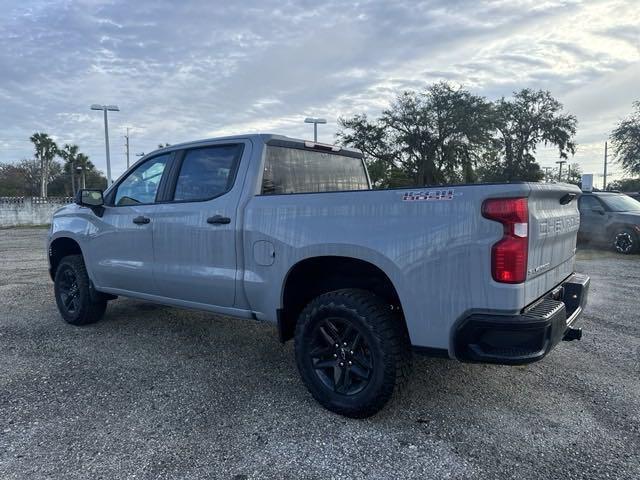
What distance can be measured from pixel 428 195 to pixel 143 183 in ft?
9.61

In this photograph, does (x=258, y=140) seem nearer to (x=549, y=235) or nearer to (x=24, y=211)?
(x=549, y=235)

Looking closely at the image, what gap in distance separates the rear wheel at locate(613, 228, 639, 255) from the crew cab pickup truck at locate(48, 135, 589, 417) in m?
8.82

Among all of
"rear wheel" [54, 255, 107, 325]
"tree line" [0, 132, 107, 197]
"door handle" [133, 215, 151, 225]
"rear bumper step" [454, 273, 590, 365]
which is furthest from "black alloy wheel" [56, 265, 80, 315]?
"tree line" [0, 132, 107, 197]

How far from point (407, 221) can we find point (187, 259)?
2024mm

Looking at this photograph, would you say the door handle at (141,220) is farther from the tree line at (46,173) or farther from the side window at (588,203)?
the tree line at (46,173)

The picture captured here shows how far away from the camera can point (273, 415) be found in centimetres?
326

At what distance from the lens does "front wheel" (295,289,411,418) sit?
118 inches

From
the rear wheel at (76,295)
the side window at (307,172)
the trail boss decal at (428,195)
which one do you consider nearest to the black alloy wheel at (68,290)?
the rear wheel at (76,295)

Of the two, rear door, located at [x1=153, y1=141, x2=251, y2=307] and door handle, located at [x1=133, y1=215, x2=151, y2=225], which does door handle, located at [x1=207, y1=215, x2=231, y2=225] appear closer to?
rear door, located at [x1=153, y1=141, x2=251, y2=307]

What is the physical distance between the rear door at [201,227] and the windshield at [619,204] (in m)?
10.6

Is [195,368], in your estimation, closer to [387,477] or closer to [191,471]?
[191,471]

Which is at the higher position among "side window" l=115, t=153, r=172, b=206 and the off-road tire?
"side window" l=115, t=153, r=172, b=206

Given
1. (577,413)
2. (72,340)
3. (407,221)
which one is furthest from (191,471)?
(72,340)

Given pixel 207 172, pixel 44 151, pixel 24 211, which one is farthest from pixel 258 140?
pixel 44 151
